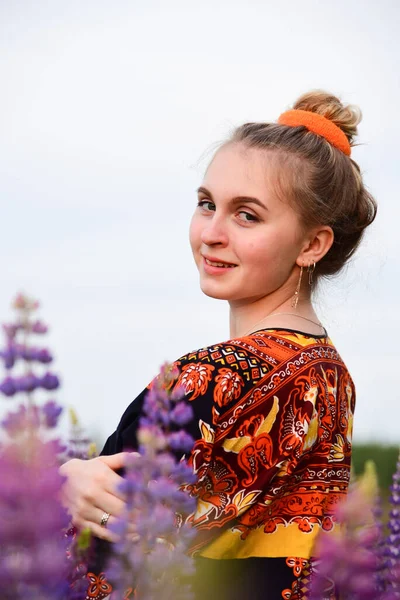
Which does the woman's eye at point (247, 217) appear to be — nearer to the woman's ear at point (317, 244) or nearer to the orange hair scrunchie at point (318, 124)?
the woman's ear at point (317, 244)

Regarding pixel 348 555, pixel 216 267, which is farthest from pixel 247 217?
pixel 348 555

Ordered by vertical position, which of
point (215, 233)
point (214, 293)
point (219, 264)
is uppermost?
point (215, 233)

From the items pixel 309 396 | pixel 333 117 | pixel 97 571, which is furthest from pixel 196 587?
pixel 333 117

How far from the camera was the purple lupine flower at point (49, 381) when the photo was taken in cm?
167

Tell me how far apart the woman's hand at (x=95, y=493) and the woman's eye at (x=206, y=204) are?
1.31m

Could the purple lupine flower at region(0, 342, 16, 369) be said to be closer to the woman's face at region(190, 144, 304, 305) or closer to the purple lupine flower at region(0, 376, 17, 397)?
the purple lupine flower at region(0, 376, 17, 397)

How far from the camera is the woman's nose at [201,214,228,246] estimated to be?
3297mm

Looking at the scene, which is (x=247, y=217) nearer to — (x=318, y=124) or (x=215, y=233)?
(x=215, y=233)

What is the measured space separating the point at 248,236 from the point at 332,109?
99 centimetres

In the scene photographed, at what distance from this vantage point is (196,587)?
2363 mm

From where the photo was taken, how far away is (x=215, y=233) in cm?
330

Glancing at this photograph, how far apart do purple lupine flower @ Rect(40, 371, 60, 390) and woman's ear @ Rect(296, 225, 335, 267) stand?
A: 6.24ft

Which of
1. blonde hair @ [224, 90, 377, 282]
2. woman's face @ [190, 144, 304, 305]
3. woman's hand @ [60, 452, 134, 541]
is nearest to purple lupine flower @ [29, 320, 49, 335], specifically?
woman's hand @ [60, 452, 134, 541]

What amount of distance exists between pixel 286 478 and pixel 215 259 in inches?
34.2
